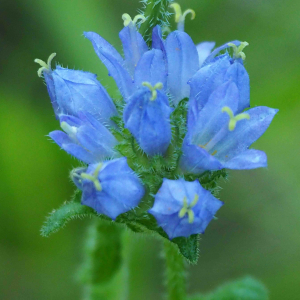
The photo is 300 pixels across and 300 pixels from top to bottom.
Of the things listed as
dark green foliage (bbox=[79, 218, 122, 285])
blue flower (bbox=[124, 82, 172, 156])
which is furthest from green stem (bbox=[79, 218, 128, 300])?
blue flower (bbox=[124, 82, 172, 156])

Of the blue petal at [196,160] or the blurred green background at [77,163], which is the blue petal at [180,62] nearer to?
the blue petal at [196,160]

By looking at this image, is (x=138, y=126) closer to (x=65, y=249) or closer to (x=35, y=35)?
(x=65, y=249)

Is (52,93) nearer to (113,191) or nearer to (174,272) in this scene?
(113,191)

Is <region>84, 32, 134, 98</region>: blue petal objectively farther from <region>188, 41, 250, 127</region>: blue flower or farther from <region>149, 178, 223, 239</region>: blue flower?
<region>149, 178, 223, 239</region>: blue flower

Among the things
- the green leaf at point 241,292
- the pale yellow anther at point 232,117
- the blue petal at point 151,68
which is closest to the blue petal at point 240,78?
the pale yellow anther at point 232,117

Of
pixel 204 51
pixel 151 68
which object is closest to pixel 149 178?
pixel 151 68

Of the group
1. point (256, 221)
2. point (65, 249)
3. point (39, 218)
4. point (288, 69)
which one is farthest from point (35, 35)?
point (256, 221)
